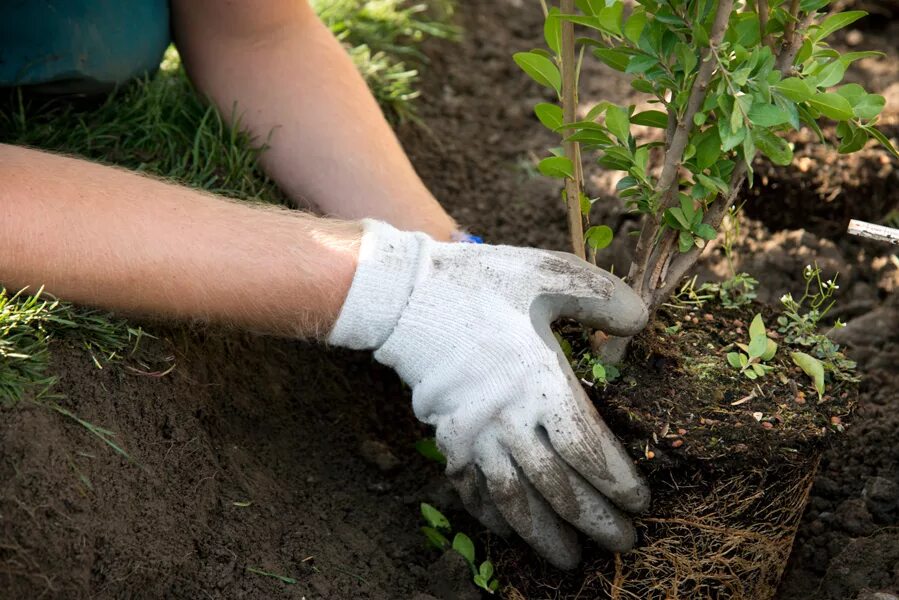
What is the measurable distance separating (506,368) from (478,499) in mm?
265

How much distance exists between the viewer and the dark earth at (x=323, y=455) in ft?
4.92

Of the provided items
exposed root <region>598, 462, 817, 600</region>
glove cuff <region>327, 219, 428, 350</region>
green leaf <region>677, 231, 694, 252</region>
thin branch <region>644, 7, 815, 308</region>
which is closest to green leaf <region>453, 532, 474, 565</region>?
exposed root <region>598, 462, 817, 600</region>

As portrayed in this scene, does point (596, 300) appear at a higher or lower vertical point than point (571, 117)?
lower

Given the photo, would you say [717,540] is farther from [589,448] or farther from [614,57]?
[614,57]

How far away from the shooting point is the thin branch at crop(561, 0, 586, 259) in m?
1.58

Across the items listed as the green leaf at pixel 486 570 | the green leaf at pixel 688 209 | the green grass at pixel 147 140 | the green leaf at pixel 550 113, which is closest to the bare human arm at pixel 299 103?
the green grass at pixel 147 140

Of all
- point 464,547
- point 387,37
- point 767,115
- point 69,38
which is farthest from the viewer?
point 387,37

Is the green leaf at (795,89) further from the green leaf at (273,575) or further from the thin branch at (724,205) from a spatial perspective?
the green leaf at (273,575)

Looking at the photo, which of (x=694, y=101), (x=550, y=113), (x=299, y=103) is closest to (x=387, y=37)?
(x=299, y=103)

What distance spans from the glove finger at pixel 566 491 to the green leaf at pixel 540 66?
592mm

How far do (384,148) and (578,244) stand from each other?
0.66 meters

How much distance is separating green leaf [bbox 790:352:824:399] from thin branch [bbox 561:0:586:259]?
427 millimetres

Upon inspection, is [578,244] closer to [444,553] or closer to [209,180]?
[444,553]

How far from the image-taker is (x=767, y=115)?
137 cm
